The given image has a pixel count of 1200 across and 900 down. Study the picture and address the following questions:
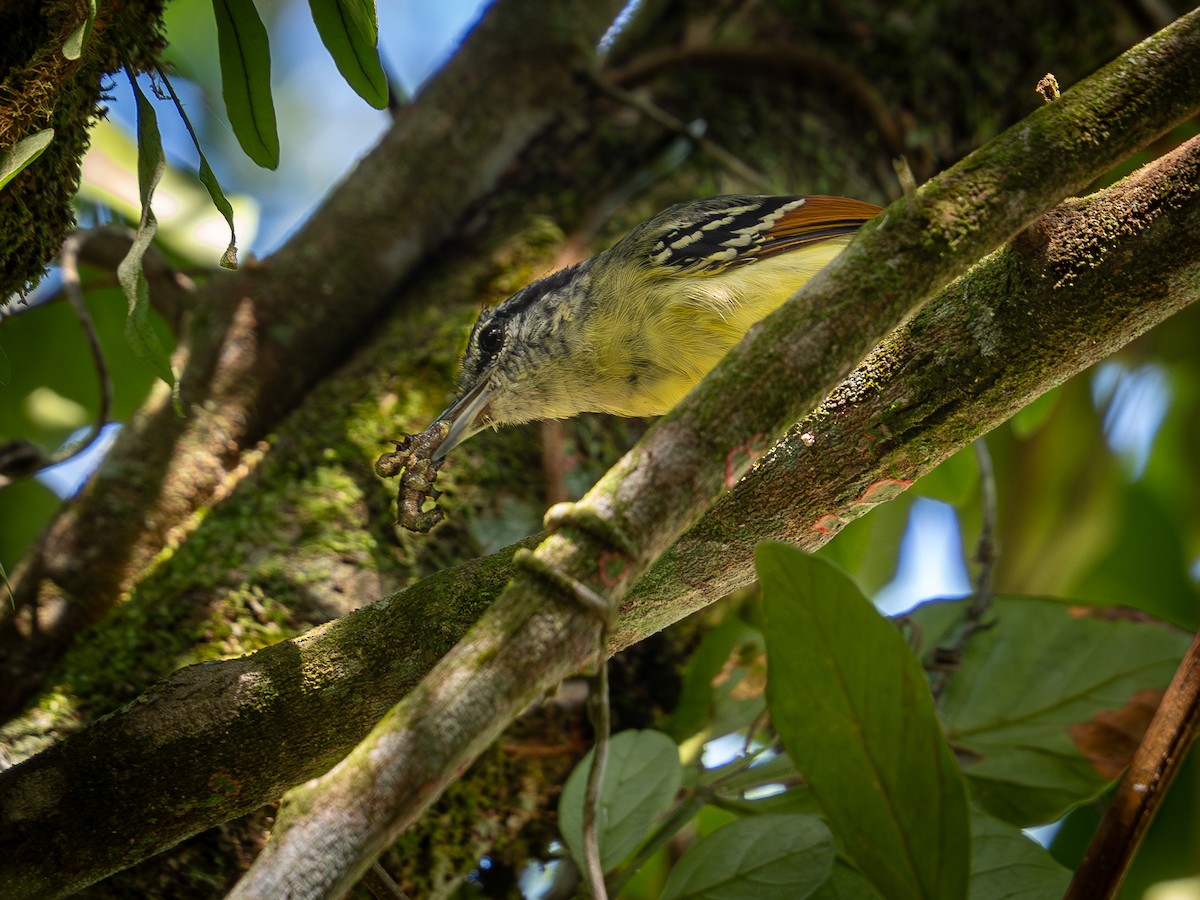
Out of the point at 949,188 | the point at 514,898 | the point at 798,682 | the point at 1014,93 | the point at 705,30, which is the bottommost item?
the point at 514,898

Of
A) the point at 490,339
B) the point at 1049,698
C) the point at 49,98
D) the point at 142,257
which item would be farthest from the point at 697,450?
the point at 490,339

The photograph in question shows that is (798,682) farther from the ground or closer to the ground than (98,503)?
closer to the ground

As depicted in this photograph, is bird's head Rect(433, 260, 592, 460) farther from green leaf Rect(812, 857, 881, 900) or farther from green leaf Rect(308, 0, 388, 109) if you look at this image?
green leaf Rect(812, 857, 881, 900)

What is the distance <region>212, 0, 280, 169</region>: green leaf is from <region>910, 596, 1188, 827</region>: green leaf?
2076mm

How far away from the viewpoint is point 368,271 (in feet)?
11.1

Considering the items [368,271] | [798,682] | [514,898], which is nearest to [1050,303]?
[798,682]

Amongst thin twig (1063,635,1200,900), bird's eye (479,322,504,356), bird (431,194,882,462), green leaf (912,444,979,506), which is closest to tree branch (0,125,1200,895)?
thin twig (1063,635,1200,900)

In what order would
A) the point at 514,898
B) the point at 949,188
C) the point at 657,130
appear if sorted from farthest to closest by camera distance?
1. the point at 657,130
2. the point at 514,898
3. the point at 949,188

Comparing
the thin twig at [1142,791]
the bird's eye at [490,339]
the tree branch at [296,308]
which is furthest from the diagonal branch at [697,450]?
the tree branch at [296,308]

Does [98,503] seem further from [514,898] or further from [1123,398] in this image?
[1123,398]

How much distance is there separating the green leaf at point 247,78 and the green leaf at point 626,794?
1.45m

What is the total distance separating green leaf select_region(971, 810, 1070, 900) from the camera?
1.93 meters

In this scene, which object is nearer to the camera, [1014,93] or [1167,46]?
[1167,46]

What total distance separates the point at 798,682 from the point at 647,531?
1.37 feet
